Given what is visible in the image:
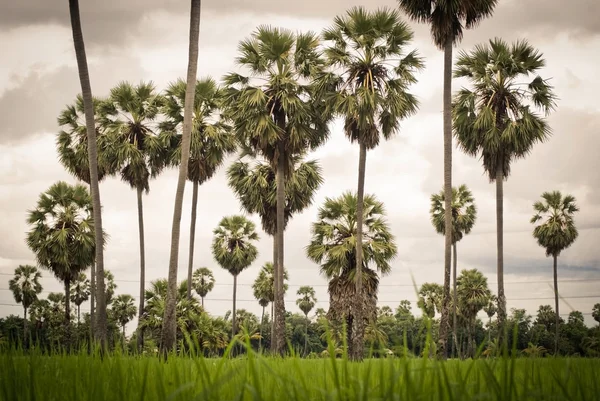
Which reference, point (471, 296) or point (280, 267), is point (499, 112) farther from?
point (471, 296)

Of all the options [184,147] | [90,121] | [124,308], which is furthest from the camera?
[124,308]

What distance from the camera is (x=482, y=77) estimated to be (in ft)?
87.9

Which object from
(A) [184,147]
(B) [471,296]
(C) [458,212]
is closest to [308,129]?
(A) [184,147]

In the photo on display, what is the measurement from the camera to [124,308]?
228 feet

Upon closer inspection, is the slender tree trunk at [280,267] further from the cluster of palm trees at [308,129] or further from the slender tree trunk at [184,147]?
the slender tree trunk at [184,147]

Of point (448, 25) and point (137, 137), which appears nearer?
point (448, 25)

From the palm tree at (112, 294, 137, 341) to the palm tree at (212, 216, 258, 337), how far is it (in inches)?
1027

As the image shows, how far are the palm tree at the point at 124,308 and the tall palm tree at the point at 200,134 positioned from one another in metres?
42.8

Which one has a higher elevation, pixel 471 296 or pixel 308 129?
pixel 308 129

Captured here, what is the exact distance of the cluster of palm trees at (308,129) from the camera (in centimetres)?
2070

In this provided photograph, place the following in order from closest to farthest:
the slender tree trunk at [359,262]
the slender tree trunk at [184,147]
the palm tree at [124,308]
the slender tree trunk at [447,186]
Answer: the slender tree trunk at [184,147], the slender tree trunk at [447,186], the slender tree trunk at [359,262], the palm tree at [124,308]

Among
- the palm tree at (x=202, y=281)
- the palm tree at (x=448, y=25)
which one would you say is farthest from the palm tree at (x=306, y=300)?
the palm tree at (x=448, y=25)

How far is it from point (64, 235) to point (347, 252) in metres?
16.7

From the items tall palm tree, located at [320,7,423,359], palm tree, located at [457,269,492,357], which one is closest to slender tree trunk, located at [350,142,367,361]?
tall palm tree, located at [320,7,423,359]
